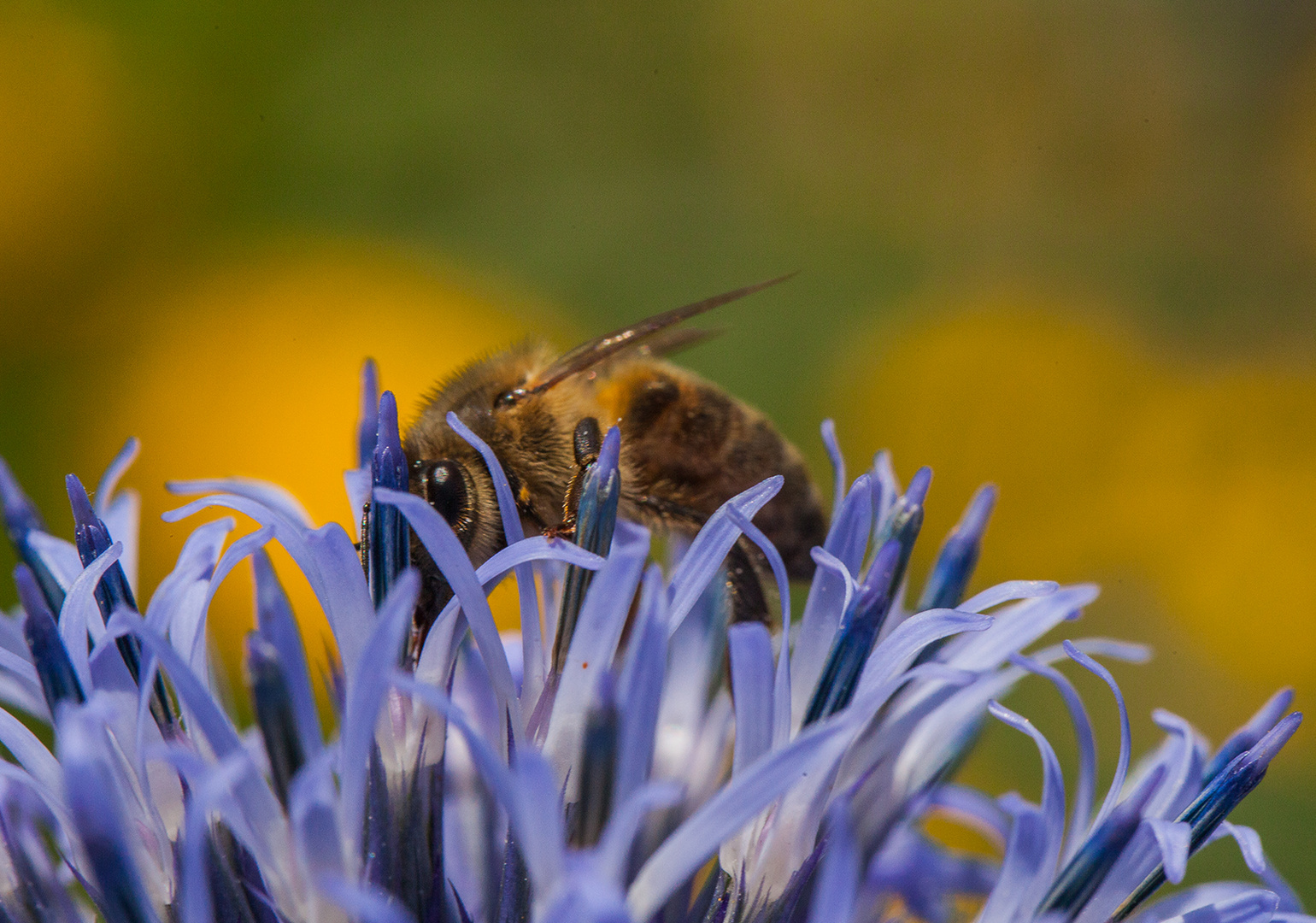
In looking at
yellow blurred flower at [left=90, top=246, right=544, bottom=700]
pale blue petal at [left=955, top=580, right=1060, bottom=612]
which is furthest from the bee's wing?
yellow blurred flower at [left=90, top=246, right=544, bottom=700]

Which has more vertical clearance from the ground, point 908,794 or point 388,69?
point 388,69

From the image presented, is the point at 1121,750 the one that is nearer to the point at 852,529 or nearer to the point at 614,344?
the point at 852,529

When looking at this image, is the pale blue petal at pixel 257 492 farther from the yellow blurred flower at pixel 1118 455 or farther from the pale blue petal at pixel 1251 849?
the yellow blurred flower at pixel 1118 455

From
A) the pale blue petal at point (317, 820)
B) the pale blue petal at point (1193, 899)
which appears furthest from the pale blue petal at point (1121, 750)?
the pale blue petal at point (317, 820)

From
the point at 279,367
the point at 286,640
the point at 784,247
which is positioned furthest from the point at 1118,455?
the point at 286,640

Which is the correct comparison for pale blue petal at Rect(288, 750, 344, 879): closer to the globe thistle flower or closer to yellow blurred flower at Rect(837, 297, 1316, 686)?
the globe thistle flower

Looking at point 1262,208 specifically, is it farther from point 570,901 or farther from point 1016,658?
point 570,901

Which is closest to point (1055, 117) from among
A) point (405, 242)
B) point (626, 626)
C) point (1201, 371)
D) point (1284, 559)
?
point (1201, 371)
